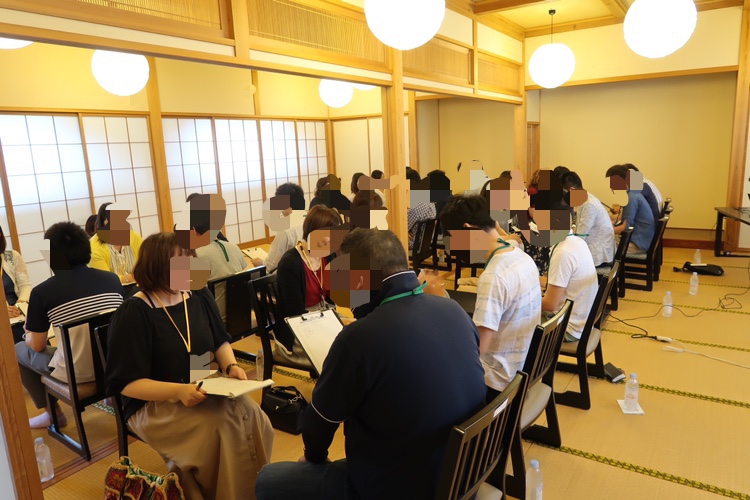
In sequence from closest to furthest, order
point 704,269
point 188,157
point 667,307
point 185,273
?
point 185,273, point 667,307, point 704,269, point 188,157

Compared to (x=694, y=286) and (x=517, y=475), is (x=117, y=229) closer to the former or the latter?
(x=517, y=475)

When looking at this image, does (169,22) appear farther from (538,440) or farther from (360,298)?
(538,440)

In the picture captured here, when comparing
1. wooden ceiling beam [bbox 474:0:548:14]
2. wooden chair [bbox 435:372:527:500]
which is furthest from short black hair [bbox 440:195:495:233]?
wooden ceiling beam [bbox 474:0:548:14]

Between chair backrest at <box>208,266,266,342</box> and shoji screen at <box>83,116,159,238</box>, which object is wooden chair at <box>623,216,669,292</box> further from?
shoji screen at <box>83,116,159,238</box>

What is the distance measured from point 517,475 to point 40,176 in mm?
5347

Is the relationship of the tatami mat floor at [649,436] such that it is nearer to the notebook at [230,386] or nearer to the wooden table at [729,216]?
the notebook at [230,386]

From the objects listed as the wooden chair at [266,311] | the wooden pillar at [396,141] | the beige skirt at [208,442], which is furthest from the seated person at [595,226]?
the beige skirt at [208,442]

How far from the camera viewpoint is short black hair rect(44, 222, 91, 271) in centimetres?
240

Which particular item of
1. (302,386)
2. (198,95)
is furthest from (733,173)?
(198,95)

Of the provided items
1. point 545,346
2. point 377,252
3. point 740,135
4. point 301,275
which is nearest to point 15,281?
point 301,275

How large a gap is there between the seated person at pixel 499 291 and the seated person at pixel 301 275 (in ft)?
2.85

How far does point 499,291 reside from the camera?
1.95m

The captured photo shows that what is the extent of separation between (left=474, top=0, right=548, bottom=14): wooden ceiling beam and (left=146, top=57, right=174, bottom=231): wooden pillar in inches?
153

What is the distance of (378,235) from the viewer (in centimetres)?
140
